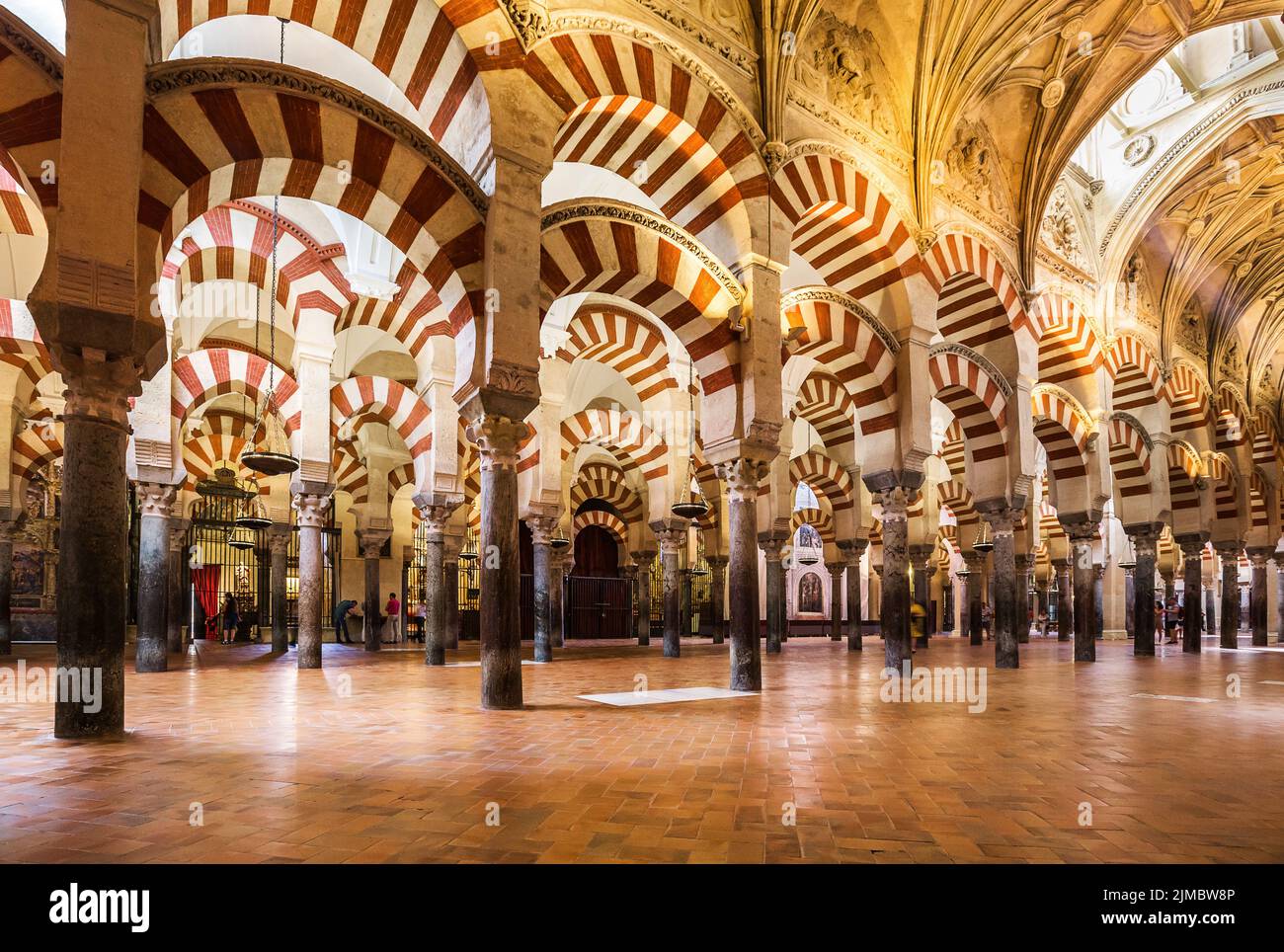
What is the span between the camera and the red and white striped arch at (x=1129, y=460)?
1495 centimetres

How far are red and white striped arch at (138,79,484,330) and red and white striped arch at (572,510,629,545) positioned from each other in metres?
17.3

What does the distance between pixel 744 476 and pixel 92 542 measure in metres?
5.09

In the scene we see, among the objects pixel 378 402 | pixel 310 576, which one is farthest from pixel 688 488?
pixel 310 576

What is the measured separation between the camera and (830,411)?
50.9 feet

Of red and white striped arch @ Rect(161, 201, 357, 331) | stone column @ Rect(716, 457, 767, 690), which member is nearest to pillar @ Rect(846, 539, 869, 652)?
stone column @ Rect(716, 457, 767, 690)

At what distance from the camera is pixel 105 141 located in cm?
421

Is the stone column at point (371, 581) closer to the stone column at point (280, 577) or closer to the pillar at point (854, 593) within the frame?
the stone column at point (280, 577)

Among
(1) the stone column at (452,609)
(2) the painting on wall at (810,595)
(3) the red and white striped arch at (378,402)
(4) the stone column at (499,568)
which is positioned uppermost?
(3) the red and white striped arch at (378,402)

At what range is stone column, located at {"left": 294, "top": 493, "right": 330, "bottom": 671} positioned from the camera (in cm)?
961

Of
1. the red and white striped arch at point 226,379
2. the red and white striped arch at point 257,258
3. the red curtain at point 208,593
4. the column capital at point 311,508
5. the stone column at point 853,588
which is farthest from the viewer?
the red curtain at point 208,593

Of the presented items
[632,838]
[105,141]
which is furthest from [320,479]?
[632,838]

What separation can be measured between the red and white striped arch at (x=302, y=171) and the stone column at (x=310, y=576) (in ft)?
15.4

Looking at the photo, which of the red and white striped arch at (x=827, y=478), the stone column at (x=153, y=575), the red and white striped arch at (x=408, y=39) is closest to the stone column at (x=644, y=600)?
the red and white striped arch at (x=827, y=478)
